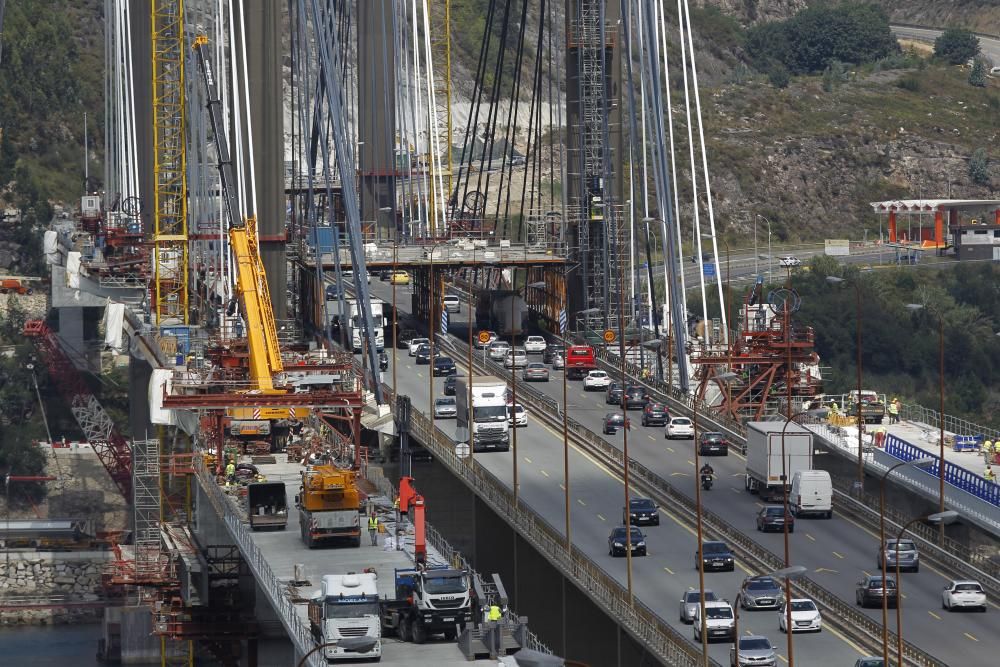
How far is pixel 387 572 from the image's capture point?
207ft

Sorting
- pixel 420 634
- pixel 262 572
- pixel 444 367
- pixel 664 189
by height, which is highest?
pixel 664 189

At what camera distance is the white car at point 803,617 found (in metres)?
63.1

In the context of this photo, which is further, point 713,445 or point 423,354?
point 423,354

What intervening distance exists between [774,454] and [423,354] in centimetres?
4114

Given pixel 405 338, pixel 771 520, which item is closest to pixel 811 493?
pixel 771 520

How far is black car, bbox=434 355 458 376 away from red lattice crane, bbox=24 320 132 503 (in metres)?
20.9

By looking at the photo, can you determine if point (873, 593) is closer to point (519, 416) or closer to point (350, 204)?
point (350, 204)

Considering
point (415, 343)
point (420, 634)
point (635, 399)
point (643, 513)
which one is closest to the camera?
point (420, 634)

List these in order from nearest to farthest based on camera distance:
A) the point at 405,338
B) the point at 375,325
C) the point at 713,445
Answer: the point at 713,445 < the point at 375,325 < the point at 405,338

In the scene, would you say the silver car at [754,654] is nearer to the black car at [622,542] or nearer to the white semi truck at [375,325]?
the black car at [622,542]

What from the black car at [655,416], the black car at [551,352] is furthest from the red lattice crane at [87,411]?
the black car at [655,416]

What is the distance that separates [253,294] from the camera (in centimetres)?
9600

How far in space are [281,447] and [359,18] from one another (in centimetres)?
6153

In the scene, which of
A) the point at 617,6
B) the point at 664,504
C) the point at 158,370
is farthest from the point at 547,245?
the point at 664,504
